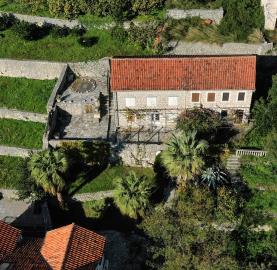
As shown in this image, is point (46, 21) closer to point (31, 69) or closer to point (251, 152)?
point (31, 69)

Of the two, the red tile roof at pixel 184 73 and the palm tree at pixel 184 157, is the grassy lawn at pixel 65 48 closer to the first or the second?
the red tile roof at pixel 184 73

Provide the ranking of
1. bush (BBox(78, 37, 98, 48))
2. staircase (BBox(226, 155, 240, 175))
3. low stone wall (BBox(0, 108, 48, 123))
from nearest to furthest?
staircase (BBox(226, 155, 240, 175)) → low stone wall (BBox(0, 108, 48, 123)) → bush (BBox(78, 37, 98, 48))

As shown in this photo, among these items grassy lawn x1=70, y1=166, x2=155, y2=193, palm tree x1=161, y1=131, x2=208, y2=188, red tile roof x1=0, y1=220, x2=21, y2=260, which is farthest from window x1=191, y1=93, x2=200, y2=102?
red tile roof x1=0, y1=220, x2=21, y2=260

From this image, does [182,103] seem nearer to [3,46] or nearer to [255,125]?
[255,125]

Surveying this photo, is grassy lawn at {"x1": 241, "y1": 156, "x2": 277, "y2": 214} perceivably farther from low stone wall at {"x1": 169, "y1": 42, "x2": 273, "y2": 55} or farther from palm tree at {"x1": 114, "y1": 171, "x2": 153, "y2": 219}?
low stone wall at {"x1": 169, "y1": 42, "x2": 273, "y2": 55}

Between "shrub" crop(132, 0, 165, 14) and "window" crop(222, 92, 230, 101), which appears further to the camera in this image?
"shrub" crop(132, 0, 165, 14)

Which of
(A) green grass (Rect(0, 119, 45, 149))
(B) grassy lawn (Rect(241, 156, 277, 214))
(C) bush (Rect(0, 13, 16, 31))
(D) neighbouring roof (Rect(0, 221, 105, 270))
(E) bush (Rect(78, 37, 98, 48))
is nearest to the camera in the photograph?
(D) neighbouring roof (Rect(0, 221, 105, 270))

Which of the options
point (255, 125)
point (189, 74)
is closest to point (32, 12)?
point (189, 74)

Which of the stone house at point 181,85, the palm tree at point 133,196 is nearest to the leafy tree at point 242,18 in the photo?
the stone house at point 181,85
